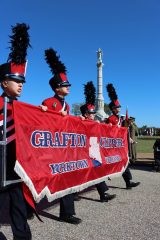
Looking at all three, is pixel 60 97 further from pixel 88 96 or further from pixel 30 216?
pixel 88 96

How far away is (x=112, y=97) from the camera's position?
30.3ft

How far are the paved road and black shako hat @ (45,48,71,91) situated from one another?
6.86 ft

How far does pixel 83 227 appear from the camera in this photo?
5.38 m

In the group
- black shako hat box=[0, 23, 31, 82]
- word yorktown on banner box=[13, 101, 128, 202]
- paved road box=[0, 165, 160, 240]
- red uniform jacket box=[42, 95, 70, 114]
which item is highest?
black shako hat box=[0, 23, 31, 82]

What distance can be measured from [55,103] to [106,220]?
1933 millimetres

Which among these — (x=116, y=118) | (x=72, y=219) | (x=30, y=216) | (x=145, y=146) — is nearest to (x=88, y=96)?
(x=116, y=118)

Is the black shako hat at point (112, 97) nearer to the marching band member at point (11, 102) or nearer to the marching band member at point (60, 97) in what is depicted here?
the marching band member at point (60, 97)

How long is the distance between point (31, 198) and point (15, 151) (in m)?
0.56

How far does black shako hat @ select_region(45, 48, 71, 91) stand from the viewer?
243 inches

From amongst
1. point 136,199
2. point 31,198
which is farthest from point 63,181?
point 136,199

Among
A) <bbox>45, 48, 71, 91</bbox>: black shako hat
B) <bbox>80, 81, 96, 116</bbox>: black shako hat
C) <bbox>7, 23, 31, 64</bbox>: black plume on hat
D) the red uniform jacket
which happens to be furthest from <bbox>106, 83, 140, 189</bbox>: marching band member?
<bbox>7, 23, 31, 64</bbox>: black plume on hat

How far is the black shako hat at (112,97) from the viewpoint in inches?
355

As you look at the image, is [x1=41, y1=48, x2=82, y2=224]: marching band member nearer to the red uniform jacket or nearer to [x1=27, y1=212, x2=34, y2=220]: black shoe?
the red uniform jacket

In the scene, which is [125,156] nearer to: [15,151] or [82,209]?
[82,209]
